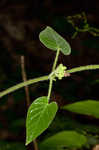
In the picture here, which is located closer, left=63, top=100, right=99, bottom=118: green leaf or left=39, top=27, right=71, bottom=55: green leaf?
left=39, top=27, right=71, bottom=55: green leaf

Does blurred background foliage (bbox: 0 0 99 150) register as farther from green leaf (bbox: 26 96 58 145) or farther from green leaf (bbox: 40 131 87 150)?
green leaf (bbox: 26 96 58 145)

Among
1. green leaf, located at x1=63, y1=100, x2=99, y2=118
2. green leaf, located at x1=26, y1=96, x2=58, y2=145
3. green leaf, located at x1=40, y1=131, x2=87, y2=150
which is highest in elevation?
green leaf, located at x1=26, y1=96, x2=58, y2=145

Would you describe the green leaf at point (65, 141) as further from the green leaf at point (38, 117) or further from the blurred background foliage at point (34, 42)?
the blurred background foliage at point (34, 42)

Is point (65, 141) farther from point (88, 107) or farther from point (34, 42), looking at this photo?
point (34, 42)

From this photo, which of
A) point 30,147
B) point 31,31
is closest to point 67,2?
point 31,31

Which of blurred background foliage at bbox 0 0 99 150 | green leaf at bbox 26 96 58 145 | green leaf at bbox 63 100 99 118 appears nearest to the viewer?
green leaf at bbox 26 96 58 145

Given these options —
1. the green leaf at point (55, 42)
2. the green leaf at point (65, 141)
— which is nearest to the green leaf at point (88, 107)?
A: the green leaf at point (65, 141)

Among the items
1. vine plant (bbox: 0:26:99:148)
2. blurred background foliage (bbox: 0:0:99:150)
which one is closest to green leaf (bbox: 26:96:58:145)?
vine plant (bbox: 0:26:99:148)

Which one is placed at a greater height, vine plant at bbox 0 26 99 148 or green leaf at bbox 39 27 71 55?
green leaf at bbox 39 27 71 55
